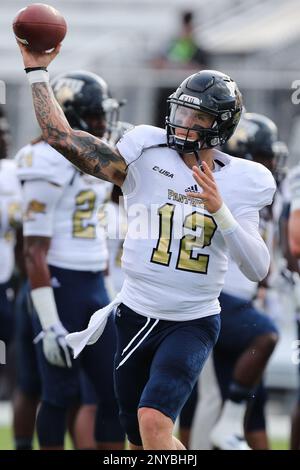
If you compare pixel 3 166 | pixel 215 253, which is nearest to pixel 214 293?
pixel 215 253

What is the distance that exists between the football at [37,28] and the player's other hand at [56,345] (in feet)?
4.75

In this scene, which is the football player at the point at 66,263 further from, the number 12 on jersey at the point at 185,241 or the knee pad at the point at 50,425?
the number 12 on jersey at the point at 185,241

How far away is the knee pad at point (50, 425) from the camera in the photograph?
208 inches

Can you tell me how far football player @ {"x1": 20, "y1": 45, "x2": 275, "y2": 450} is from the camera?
4.15 meters

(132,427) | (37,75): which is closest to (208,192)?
(37,75)

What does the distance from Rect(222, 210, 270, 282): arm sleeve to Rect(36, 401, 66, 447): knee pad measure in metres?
1.43

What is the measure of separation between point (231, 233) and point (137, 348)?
554 millimetres

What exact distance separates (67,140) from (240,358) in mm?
2064

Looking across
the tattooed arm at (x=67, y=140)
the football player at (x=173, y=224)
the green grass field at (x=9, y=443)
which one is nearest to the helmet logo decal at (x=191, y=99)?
the football player at (x=173, y=224)

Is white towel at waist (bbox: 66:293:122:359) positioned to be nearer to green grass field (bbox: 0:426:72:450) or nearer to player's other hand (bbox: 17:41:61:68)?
player's other hand (bbox: 17:41:61:68)

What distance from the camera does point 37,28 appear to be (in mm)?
4156

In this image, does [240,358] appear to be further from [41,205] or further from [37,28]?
[37,28]
